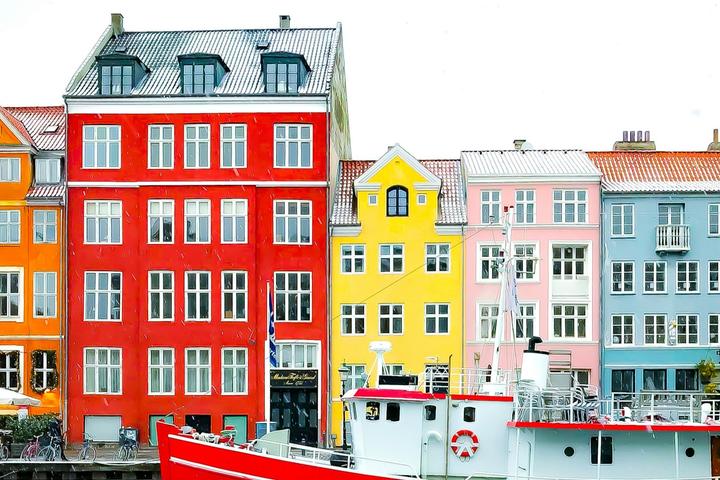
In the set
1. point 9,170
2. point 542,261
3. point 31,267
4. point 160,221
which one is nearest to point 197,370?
point 160,221

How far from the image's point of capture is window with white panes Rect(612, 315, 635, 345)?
46.6m

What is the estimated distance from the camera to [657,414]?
30812mm

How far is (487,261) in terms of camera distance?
1844 inches

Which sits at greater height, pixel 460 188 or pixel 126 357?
pixel 460 188

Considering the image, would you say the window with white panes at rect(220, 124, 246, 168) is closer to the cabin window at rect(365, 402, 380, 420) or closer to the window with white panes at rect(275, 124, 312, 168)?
the window with white panes at rect(275, 124, 312, 168)

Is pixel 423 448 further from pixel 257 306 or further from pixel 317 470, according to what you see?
pixel 257 306

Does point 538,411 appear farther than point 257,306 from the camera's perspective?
No

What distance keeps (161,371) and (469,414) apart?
18.9 meters

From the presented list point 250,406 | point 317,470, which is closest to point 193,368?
point 250,406

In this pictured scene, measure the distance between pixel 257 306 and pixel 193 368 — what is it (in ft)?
11.7

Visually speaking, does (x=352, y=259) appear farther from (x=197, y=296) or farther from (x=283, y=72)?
(x=283, y=72)

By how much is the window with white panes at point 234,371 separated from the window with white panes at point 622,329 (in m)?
15.0

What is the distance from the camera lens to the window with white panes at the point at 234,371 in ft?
151

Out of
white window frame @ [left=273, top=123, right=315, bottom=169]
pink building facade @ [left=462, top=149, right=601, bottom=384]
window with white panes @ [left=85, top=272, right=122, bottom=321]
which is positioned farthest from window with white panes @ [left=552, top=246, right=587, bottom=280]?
window with white panes @ [left=85, top=272, right=122, bottom=321]
